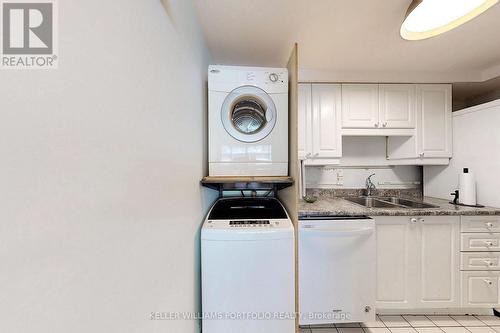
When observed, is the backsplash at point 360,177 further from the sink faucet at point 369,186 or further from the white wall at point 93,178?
the white wall at point 93,178

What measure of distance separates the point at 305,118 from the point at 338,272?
1.41 metres

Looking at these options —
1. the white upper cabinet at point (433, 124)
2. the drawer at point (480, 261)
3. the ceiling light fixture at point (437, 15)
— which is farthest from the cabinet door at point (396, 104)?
the drawer at point (480, 261)

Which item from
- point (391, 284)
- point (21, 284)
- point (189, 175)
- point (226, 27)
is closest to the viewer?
point (21, 284)

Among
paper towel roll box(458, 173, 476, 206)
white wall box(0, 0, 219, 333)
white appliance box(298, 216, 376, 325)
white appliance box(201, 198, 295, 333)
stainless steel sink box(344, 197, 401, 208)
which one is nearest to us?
white wall box(0, 0, 219, 333)

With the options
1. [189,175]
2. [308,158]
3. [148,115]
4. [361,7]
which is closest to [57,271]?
[148,115]

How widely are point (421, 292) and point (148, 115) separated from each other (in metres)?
2.42

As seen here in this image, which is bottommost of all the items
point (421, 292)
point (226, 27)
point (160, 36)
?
point (421, 292)

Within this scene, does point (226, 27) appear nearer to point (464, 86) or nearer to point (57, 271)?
point (57, 271)

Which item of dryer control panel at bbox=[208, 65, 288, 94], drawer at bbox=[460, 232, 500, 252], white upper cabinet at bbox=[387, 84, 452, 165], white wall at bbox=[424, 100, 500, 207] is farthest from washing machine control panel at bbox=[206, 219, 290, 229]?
white wall at bbox=[424, 100, 500, 207]

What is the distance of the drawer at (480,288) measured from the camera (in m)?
1.64

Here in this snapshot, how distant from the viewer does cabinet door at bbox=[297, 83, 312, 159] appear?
1.99 m

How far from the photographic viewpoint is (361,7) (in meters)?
1.19

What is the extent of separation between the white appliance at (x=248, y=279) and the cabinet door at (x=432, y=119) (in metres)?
1.92

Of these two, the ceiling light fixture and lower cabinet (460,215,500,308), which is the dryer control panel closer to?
the ceiling light fixture
